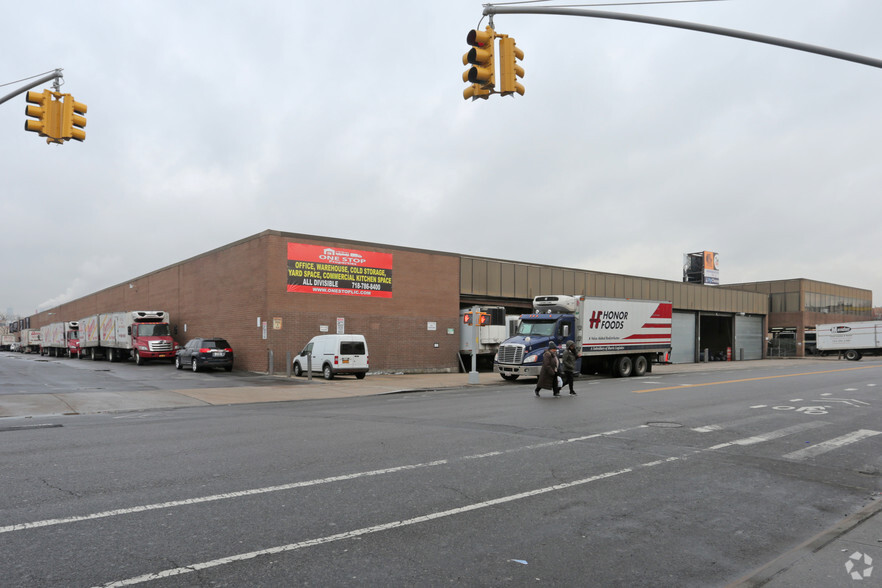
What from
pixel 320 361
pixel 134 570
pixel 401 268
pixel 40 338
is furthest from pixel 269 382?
pixel 40 338

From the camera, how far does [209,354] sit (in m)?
28.1

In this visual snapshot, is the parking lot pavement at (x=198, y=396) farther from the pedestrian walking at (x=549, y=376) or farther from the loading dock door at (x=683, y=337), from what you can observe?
the loading dock door at (x=683, y=337)

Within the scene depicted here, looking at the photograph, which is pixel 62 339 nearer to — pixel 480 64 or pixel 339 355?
pixel 339 355

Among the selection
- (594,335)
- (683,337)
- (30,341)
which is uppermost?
(594,335)

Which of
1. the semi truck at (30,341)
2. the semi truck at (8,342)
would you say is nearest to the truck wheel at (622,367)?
the semi truck at (30,341)

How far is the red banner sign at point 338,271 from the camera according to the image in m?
27.5

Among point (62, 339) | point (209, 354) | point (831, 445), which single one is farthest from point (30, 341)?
point (831, 445)

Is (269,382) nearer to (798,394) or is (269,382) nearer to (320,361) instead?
(320,361)

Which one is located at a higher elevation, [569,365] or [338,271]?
[338,271]

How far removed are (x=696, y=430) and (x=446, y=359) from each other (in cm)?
2211

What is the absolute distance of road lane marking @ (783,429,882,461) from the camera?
866 centimetres

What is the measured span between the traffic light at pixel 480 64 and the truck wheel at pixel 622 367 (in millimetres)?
19949

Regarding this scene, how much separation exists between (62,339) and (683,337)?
5169cm

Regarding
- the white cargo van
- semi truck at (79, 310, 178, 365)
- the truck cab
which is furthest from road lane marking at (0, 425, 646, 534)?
semi truck at (79, 310, 178, 365)
